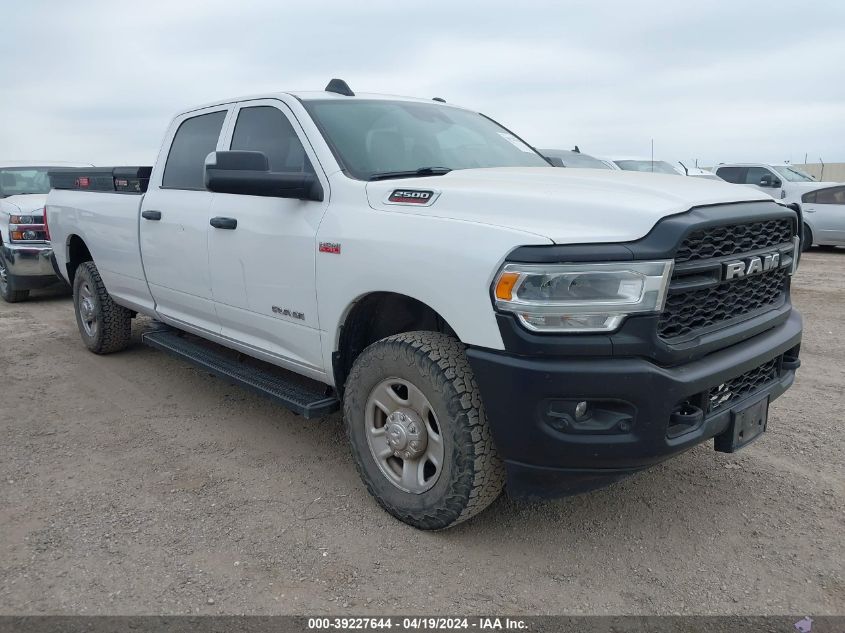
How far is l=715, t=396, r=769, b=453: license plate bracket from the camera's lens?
9.63 ft

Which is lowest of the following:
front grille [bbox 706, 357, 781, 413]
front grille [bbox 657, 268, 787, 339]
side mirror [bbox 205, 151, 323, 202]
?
front grille [bbox 706, 357, 781, 413]

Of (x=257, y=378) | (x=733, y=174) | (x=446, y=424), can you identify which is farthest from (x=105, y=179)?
(x=733, y=174)

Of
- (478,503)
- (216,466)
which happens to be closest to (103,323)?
(216,466)

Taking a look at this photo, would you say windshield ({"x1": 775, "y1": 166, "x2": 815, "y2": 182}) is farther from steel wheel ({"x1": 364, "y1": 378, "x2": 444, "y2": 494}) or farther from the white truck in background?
steel wheel ({"x1": 364, "y1": 378, "x2": 444, "y2": 494})

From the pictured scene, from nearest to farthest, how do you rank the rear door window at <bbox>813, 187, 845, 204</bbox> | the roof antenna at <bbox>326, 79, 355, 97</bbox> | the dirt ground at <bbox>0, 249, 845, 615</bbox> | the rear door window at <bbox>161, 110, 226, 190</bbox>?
the dirt ground at <bbox>0, 249, 845, 615</bbox>, the roof antenna at <bbox>326, 79, 355, 97</bbox>, the rear door window at <bbox>161, 110, 226, 190</bbox>, the rear door window at <bbox>813, 187, 845, 204</bbox>

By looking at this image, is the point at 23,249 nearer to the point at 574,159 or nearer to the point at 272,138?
the point at 272,138

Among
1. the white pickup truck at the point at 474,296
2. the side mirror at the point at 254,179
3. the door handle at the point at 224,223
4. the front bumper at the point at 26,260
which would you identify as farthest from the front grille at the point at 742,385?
the front bumper at the point at 26,260

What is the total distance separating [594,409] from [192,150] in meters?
3.33

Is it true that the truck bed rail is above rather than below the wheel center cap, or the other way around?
above

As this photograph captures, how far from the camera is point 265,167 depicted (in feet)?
11.7

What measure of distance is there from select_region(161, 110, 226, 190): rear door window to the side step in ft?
3.43

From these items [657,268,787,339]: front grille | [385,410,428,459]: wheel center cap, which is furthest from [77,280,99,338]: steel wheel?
[657,268,787,339]: front grille

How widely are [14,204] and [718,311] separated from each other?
8775mm

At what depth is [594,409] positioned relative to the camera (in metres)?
2.66
